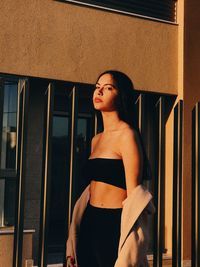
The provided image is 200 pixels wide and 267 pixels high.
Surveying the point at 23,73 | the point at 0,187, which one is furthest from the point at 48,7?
the point at 0,187

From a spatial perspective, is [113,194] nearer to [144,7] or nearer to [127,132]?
[127,132]

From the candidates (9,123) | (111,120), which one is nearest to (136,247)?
(111,120)

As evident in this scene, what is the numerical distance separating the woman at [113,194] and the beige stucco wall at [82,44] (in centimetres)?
481

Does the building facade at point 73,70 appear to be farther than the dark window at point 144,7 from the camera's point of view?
No

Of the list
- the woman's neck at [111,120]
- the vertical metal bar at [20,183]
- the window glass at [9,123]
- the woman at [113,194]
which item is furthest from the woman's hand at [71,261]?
the window glass at [9,123]

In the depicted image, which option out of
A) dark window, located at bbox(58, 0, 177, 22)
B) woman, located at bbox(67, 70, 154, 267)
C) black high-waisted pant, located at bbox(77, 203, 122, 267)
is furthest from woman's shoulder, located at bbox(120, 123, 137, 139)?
dark window, located at bbox(58, 0, 177, 22)

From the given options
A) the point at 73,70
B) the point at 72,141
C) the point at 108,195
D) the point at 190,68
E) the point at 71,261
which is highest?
the point at 190,68

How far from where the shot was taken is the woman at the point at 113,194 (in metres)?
2.51

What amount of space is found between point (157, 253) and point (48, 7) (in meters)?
5.33

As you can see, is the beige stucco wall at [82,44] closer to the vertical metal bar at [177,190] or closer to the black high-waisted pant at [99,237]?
the vertical metal bar at [177,190]

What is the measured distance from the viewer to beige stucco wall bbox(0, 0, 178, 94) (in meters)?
7.40

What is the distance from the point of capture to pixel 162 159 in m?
3.12

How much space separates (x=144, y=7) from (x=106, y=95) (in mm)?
6432

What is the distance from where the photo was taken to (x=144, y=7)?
875cm
